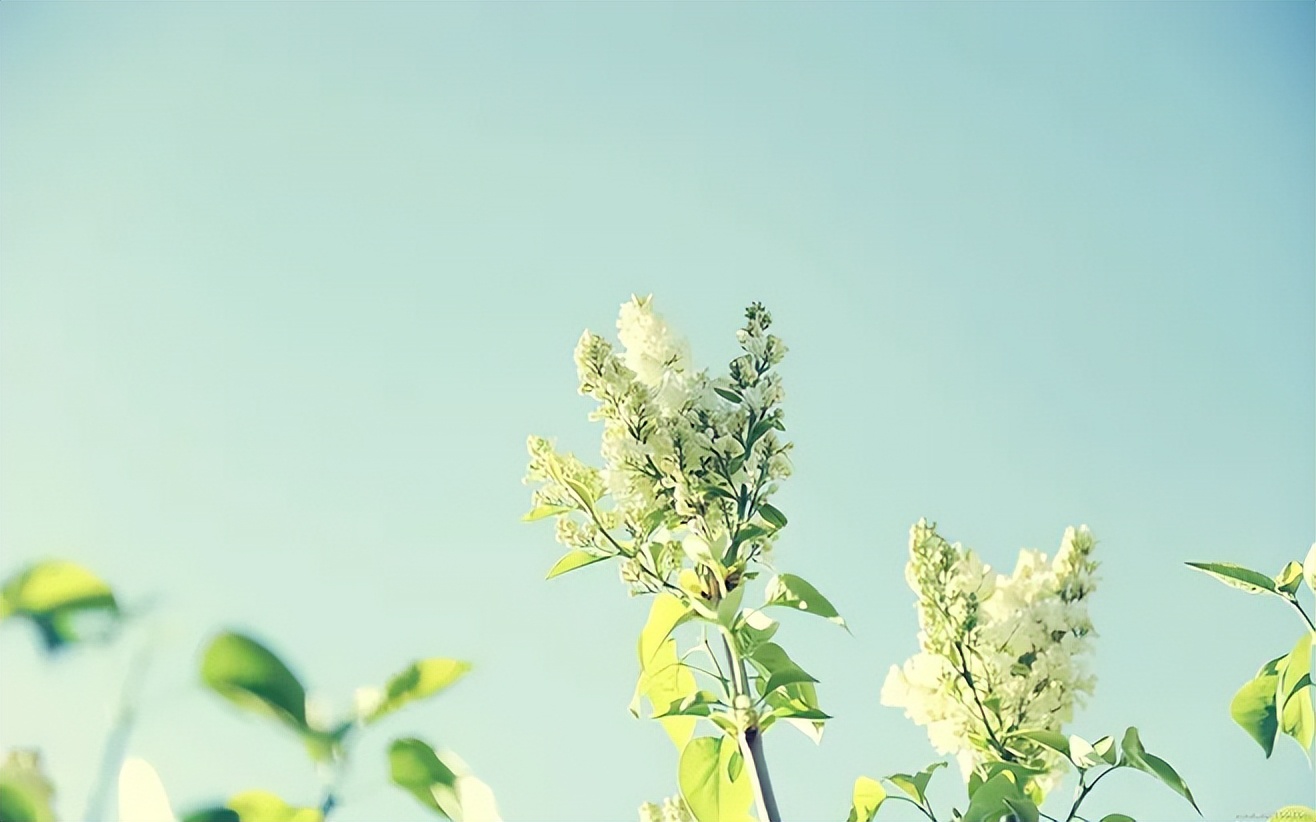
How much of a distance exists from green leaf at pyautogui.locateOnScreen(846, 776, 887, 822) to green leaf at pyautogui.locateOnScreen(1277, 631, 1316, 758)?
358 mm

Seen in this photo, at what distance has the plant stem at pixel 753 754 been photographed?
0.83 m

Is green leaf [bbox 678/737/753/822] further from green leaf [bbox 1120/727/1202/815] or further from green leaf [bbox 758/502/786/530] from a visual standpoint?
green leaf [bbox 1120/727/1202/815]

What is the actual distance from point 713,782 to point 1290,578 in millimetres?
568

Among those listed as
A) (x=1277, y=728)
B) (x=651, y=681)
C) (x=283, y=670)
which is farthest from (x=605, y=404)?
(x=283, y=670)

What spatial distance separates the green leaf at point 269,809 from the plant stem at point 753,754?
0.56m

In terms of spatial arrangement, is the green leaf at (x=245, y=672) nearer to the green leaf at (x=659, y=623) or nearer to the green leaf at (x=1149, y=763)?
the green leaf at (x=659, y=623)

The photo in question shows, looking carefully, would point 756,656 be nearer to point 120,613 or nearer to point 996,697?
point 996,697

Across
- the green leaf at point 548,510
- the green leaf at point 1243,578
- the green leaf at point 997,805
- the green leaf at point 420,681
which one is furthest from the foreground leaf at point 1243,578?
the green leaf at point 420,681

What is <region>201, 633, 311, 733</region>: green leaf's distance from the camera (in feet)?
0.89

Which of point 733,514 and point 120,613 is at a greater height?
point 733,514

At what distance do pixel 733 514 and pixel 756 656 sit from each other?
14cm

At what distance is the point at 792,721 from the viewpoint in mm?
976

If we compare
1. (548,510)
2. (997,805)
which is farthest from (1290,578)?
(548,510)

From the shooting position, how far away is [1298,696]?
871 mm
